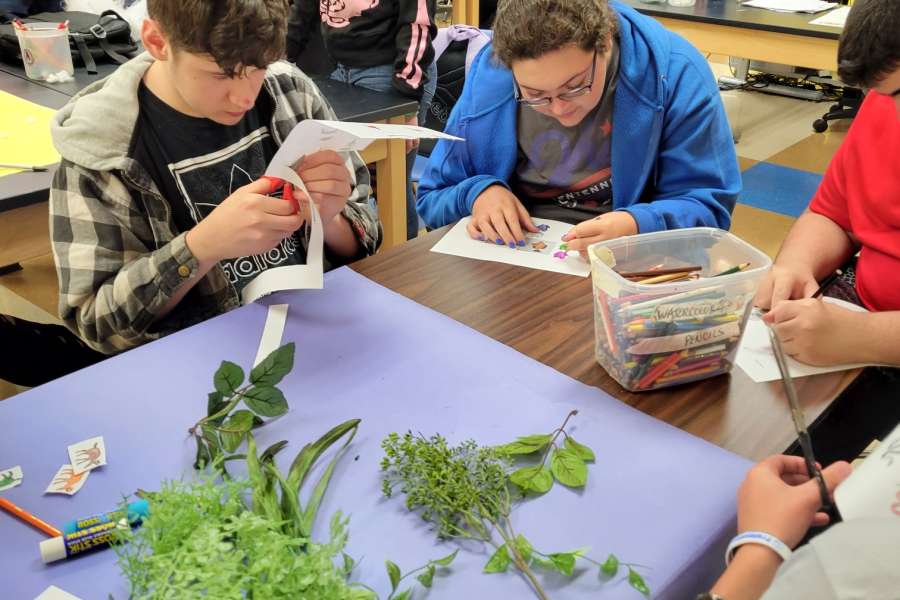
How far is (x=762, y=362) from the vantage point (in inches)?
42.7

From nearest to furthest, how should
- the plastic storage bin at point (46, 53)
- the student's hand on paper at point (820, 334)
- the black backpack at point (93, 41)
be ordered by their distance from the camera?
1. the student's hand on paper at point (820, 334)
2. the plastic storage bin at point (46, 53)
3. the black backpack at point (93, 41)

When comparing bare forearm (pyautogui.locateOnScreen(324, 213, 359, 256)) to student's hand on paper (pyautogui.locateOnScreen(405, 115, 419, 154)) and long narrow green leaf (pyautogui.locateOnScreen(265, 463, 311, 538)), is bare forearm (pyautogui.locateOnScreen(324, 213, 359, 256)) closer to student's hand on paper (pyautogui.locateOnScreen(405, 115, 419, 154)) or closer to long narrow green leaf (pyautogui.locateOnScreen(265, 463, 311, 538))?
long narrow green leaf (pyautogui.locateOnScreen(265, 463, 311, 538))

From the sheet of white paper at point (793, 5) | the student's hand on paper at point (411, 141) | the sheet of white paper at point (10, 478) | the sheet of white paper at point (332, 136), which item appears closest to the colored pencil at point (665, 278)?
the sheet of white paper at point (332, 136)

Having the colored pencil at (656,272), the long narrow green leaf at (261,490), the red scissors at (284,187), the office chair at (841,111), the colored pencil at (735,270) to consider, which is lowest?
the office chair at (841,111)

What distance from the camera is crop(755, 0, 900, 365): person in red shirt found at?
1070 millimetres

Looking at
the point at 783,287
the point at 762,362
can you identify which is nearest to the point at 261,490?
the point at 762,362

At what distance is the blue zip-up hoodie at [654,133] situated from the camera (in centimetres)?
148

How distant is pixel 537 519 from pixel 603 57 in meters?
0.92

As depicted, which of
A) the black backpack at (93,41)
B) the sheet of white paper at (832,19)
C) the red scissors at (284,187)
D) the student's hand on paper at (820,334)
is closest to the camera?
the student's hand on paper at (820,334)

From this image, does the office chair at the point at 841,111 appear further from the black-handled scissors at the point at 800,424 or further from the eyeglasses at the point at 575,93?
the black-handled scissors at the point at 800,424

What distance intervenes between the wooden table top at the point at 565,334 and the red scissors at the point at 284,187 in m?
0.19

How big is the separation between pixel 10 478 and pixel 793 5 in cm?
381

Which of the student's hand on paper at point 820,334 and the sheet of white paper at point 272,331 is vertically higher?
the student's hand on paper at point 820,334

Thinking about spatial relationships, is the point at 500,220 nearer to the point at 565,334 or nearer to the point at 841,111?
the point at 565,334
